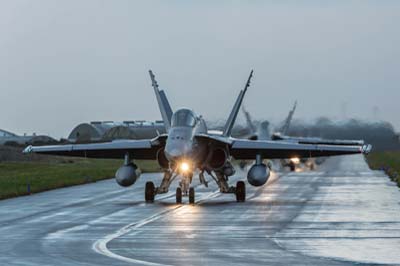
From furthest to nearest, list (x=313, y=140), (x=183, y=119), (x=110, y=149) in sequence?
(x=313, y=140)
(x=110, y=149)
(x=183, y=119)

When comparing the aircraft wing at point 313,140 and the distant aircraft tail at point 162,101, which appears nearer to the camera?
the distant aircraft tail at point 162,101

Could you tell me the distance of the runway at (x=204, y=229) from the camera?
700 inches

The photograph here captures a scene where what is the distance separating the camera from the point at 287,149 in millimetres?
34156

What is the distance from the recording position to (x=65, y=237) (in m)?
21.4

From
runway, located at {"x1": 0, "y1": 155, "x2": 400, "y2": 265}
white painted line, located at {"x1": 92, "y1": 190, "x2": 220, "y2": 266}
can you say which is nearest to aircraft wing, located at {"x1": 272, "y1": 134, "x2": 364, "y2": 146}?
runway, located at {"x1": 0, "y1": 155, "x2": 400, "y2": 265}

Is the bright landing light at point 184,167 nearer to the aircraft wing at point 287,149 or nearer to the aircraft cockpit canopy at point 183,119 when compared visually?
the aircraft cockpit canopy at point 183,119

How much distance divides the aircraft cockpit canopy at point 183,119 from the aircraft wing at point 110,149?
61.5 inches

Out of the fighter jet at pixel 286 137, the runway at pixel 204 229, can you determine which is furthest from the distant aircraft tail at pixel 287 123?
the runway at pixel 204 229

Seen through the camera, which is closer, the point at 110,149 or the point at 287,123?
the point at 110,149

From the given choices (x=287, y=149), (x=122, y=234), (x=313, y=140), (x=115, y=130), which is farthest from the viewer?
(x=115, y=130)

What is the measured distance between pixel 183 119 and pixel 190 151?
4.03 feet

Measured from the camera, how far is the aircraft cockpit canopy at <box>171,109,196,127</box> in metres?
32.6

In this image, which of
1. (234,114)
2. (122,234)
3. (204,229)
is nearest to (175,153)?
(234,114)

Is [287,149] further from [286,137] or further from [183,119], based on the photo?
[286,137]
